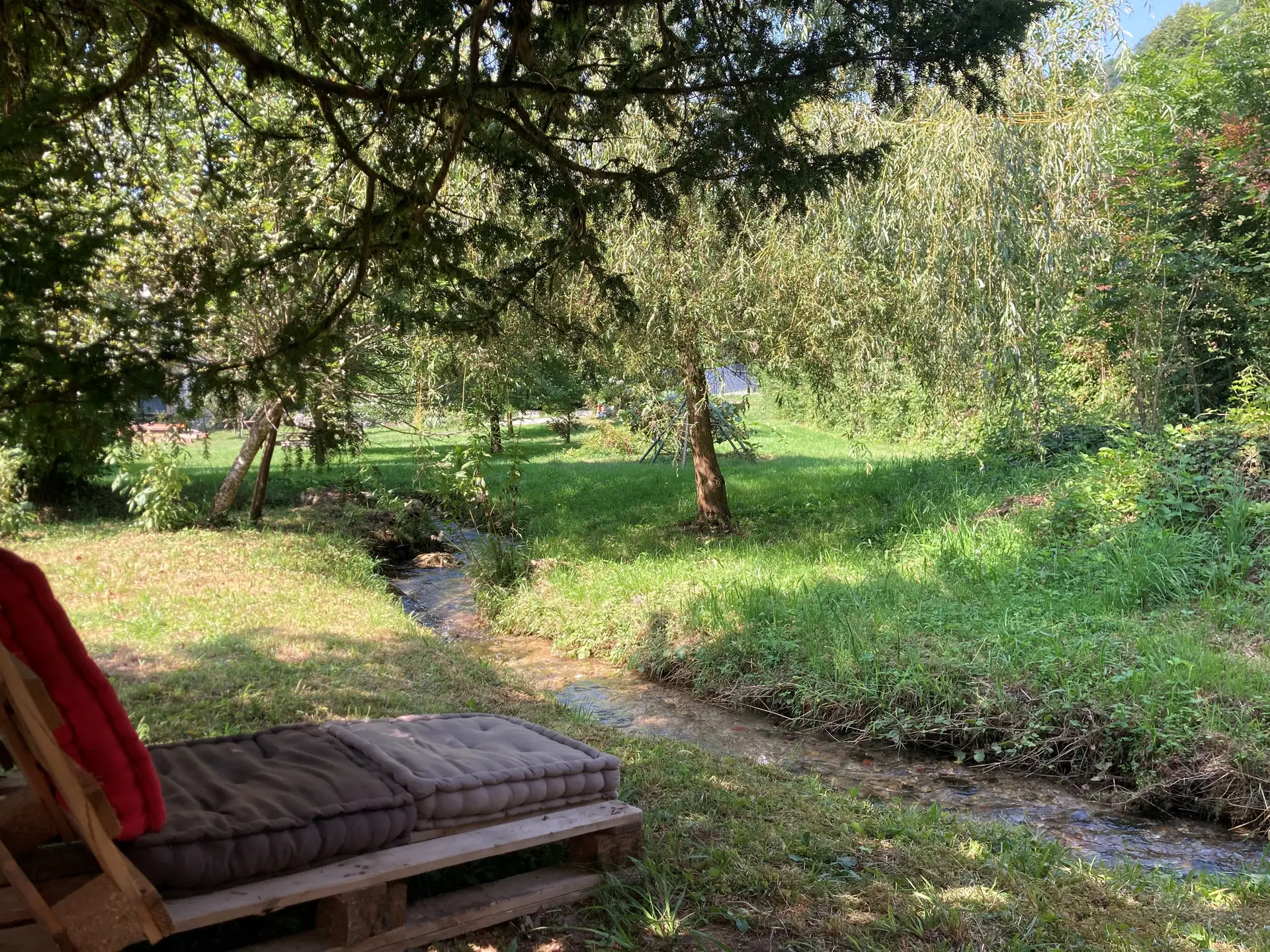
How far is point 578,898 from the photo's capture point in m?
3.10

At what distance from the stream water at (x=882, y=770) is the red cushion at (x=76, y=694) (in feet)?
13.1

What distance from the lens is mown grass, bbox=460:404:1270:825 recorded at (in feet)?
17.8

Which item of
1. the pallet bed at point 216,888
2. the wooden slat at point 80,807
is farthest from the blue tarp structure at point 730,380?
the wooden slat at point 80,807

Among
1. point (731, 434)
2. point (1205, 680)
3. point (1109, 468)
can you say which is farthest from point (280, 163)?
point (731, 434)

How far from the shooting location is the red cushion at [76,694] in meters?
2.15

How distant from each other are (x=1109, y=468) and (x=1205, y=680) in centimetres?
394

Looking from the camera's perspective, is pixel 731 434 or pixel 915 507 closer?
pixel 915 507

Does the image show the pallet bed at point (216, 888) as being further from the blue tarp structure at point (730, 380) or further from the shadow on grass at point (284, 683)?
the blue tarp structure at point (730, 380)

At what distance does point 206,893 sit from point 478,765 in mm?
930

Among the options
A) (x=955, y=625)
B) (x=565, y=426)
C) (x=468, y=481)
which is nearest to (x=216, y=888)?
(x=955, y=625)

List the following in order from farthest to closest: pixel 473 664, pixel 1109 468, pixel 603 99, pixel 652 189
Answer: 1. pixel 1109 468
2. pixel 473 664
3. pixel 652 189
4. pixel 603 99

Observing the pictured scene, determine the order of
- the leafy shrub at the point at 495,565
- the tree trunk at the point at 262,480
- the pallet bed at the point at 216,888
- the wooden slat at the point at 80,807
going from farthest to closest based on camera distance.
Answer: the tree trunk at the point at 262,480 → the leafy shrub at the point at 495,565 → the pallet bed at the point at 216,888 → the wooden slat at the point at 80,807

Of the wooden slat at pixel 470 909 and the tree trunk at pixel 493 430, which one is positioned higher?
the tree trunk at pixel 493 430

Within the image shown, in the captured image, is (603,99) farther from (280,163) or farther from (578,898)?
(578,898)
